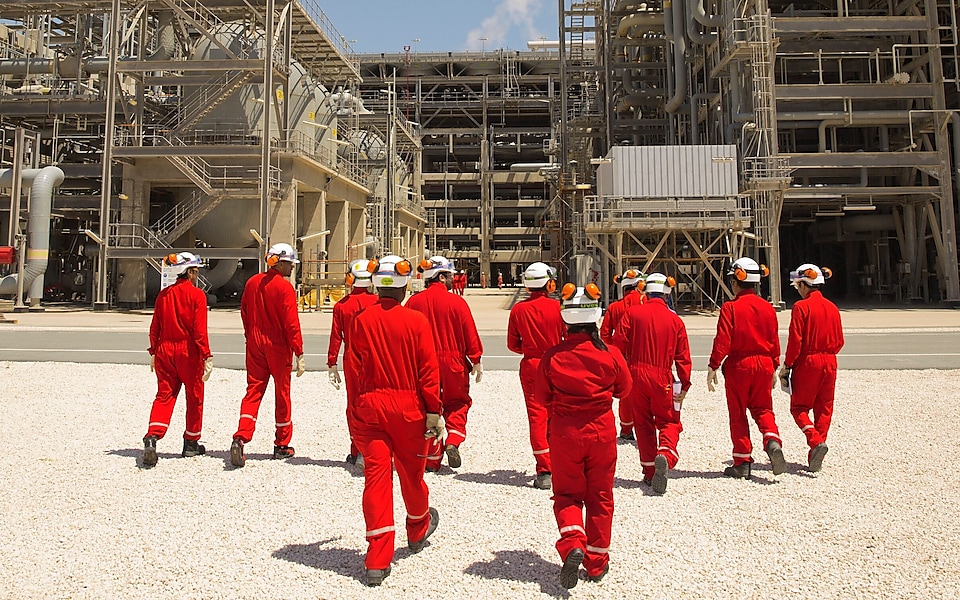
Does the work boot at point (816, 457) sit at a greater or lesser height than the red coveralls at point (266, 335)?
lesser

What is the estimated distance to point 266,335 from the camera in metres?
6.07

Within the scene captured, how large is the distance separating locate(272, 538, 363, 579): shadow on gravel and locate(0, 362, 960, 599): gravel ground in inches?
0.6

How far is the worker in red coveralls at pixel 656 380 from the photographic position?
5383 millimetres

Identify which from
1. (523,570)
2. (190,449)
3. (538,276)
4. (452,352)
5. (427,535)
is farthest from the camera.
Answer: (190,449)

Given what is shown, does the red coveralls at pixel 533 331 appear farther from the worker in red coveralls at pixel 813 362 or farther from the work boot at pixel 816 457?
the work boot at pixel 816 457

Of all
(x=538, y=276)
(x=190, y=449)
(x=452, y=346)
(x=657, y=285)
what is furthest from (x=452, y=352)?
(x=190, y=449)

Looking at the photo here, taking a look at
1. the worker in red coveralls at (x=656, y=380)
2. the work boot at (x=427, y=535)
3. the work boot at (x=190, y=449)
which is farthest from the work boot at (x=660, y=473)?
the work boot at (x=190, y=449)

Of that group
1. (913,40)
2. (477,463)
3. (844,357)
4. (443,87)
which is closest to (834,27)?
(913,40)

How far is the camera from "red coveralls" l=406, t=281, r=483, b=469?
6082 mm

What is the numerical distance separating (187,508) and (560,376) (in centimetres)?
315

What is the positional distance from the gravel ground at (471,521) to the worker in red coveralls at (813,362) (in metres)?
0.48

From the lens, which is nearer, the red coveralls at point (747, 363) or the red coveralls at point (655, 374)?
the red coveralls at point (655, 374)

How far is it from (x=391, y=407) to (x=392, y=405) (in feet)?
0.04

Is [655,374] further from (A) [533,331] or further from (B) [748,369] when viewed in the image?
(A) [533,331]
